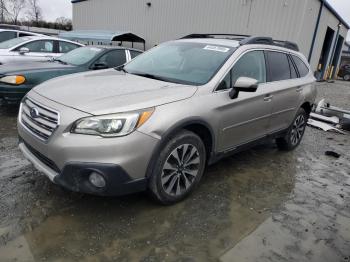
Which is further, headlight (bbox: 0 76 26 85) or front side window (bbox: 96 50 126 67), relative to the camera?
front side window (bbox: 96 50 126 67)

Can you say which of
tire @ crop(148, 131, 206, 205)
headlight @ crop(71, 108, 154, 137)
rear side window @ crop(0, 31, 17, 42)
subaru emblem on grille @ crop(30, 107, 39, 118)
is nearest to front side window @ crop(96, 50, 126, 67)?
subaru emblem on grille @ crop(30, 107, 39, 118)

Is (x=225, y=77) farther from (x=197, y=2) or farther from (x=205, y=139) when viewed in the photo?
(x=197, y=2)

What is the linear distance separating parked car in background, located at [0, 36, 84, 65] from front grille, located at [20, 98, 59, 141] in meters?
5.40

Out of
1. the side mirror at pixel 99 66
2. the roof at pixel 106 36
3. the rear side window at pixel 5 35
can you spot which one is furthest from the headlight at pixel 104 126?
the roof at pixel 106 36

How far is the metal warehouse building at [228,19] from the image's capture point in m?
13.4

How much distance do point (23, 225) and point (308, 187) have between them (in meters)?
3.34

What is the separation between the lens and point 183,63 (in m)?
3.78

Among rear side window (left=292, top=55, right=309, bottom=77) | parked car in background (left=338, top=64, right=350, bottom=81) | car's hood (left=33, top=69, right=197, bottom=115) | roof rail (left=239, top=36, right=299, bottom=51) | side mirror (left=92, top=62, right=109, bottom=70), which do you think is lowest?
parked car in background (left=338, top=64, right=350, bottom=81)

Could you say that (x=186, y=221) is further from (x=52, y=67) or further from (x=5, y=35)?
(x=5, y=35)

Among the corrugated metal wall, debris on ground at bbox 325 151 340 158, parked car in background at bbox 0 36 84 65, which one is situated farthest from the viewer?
the corrugated metal wall

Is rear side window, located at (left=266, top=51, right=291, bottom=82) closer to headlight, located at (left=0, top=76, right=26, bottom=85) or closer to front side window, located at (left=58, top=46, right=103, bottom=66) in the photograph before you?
front side window, located at (left=58, top=46, right=103, bottom=66)

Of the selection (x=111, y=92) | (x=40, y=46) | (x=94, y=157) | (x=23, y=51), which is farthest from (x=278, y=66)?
(x=40, y=46)

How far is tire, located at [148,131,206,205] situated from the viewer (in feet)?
9.52

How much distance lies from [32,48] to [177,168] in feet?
22.3
